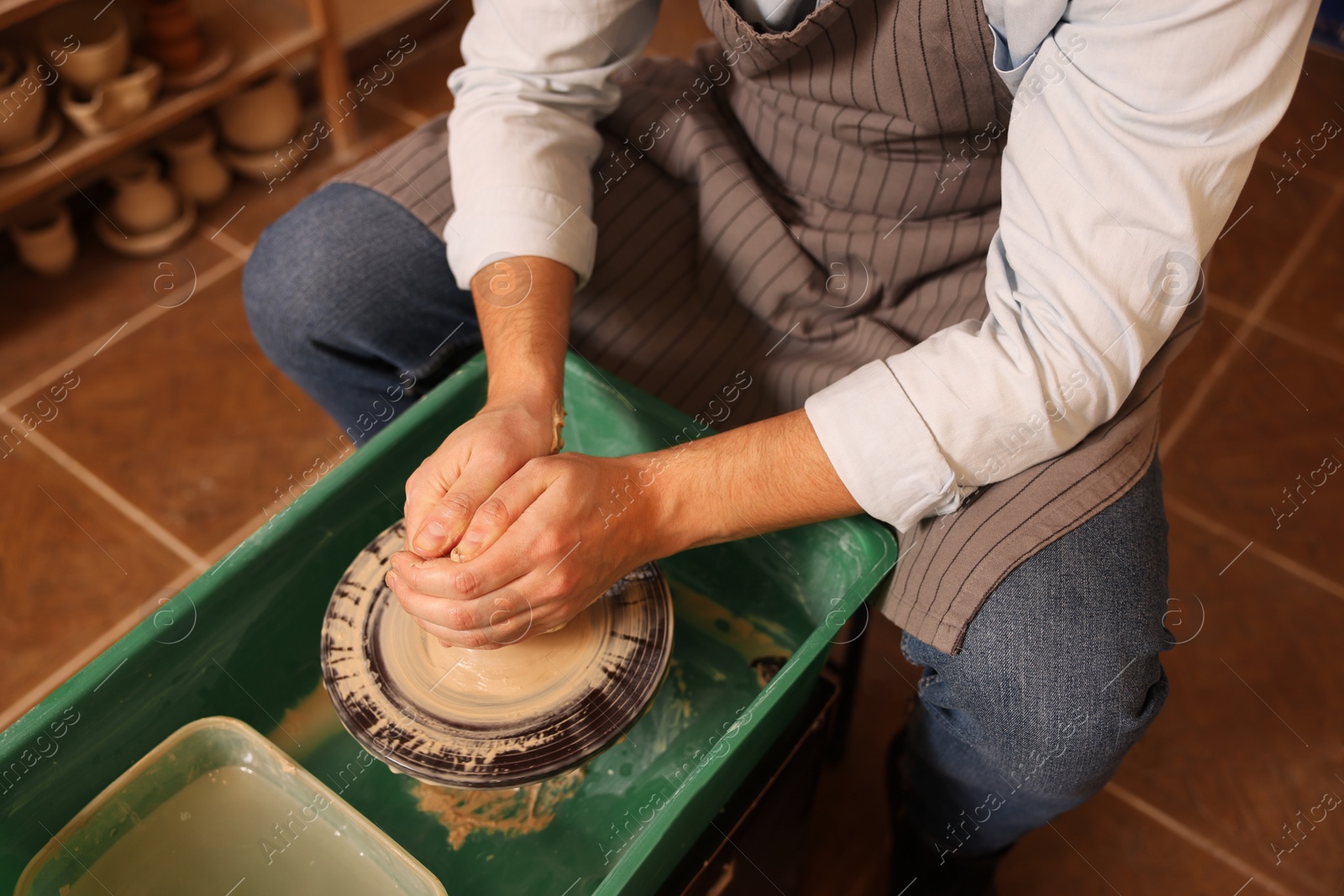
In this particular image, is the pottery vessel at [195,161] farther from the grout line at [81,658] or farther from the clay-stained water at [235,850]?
the clay-stained water at [235,850]

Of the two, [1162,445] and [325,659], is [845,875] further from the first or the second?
[1162,445]

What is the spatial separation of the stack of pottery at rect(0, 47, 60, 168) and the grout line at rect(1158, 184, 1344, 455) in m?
1.84

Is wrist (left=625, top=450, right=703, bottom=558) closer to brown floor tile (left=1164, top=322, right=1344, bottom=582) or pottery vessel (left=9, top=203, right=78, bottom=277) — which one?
brown floor tile (left=1164, top=322, right=1344, bottom=582)

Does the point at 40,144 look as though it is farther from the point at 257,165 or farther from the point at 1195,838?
the point at 1195,838

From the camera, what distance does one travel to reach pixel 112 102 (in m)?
1.68

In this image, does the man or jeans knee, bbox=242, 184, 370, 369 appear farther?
jeans knee, bbox=242, 184, 370, 369

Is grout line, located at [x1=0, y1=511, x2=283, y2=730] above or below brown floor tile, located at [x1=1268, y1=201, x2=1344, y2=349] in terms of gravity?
above

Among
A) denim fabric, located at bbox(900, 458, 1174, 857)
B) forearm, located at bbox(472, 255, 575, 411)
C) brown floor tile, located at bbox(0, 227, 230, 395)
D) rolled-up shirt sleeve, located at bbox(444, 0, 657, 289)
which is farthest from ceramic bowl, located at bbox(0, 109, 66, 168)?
denim fabric, located at bbox(900, 458, 1174, 857)

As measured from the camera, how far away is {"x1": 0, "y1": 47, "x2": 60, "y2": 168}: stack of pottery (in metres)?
1.57

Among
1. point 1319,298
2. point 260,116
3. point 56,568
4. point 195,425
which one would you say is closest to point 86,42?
point 260,116

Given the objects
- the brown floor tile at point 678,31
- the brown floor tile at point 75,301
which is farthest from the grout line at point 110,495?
the brown floor tile at point 678,31

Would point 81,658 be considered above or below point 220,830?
below

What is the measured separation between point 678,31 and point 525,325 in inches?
66.3

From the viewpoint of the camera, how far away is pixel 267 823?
0.81 meters
